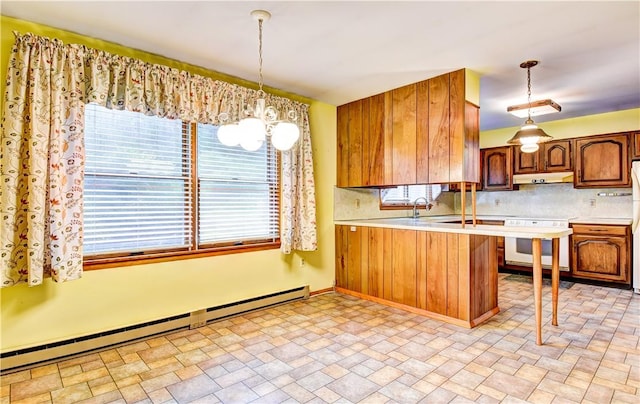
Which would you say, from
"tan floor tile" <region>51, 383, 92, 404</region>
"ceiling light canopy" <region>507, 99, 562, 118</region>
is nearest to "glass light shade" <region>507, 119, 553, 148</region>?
"ceiling light canopy" <region>507, 99, 562, 118</region>

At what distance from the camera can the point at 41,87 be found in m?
2.36

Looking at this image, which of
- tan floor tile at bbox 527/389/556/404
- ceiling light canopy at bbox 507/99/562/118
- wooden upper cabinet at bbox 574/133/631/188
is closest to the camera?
tan floor tile at bbox 527/389/556/404

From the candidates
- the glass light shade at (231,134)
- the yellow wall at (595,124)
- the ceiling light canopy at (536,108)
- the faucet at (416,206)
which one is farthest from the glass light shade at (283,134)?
the yellow wall at (595,124)

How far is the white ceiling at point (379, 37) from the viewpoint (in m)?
2.24

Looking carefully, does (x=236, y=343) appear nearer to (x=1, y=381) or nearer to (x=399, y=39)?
(x=1, y=381)

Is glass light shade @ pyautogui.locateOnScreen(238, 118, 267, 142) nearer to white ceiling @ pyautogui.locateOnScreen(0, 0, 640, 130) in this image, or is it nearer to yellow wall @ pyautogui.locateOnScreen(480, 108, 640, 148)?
white ceiling @ pyautogui.locateOnScreen(0, 0, 640, 130)

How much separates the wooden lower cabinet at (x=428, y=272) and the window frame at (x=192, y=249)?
1.13 meters

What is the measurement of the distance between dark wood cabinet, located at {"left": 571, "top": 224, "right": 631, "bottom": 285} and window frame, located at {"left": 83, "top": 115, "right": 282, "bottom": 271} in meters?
4.20

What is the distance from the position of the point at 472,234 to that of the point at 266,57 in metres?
2.46

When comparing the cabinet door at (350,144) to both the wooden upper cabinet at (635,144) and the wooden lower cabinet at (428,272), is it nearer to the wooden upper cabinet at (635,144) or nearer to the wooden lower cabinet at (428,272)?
the wooden lower cabinet at (428,272)

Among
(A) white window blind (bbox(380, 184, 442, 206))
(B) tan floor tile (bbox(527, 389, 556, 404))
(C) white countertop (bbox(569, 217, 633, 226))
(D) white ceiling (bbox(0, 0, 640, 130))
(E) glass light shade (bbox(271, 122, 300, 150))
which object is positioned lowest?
(B) tan floor tile (bbox(527, 389, 556, 404))

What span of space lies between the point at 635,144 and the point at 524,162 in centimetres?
132

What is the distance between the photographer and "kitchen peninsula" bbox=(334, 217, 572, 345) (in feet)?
10.3

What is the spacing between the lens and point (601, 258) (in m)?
4.64
